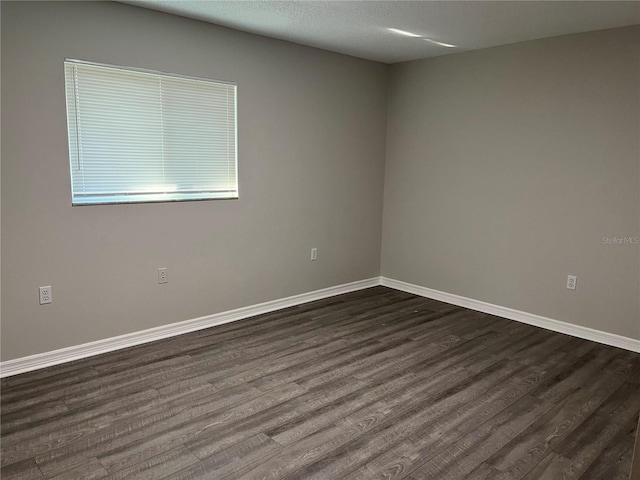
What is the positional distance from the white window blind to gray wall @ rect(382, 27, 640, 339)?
6.54 ft

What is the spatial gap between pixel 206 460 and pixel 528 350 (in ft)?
8.20

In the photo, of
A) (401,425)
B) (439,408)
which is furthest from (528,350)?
(401,425)

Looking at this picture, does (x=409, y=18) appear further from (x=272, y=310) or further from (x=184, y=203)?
(x=272, y=310)

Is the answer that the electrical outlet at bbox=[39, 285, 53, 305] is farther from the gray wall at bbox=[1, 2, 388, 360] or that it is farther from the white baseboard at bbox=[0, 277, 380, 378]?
the white baseboard at bbox=[0, 277, 380, 378]

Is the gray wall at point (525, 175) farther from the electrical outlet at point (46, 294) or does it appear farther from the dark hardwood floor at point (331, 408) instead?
the electrical outlet at point (46, 294)

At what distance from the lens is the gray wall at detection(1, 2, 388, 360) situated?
287 centimetres

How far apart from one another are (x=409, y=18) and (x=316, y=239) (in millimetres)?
2157

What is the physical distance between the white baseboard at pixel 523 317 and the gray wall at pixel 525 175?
0.17 ft

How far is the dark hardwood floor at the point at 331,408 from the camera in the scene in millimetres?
2172

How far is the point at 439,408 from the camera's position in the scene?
2686 millimetres

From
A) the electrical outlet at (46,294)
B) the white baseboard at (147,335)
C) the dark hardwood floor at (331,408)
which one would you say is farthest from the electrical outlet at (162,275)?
the electrical outlet at (46,294)

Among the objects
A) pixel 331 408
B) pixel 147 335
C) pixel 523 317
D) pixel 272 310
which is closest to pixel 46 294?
pixel 147 335

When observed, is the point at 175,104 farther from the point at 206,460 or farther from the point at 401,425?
the point at 401,425

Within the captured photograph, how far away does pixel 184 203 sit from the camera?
3.62 m
